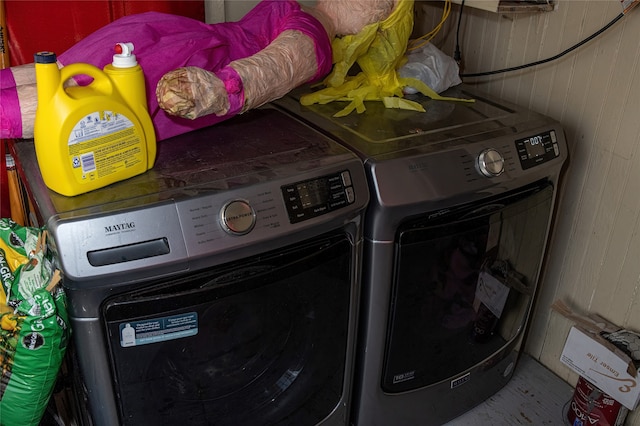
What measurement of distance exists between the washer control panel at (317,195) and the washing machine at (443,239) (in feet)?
0.23

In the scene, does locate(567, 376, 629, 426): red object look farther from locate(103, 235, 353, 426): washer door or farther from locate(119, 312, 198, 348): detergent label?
locate(119, 312, 198, 348): detergent label

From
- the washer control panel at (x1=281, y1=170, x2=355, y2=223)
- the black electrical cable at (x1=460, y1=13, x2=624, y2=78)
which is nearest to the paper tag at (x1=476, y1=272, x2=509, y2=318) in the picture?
the washer control panel at (x1=281, y1=170, x2=355, y2=223)

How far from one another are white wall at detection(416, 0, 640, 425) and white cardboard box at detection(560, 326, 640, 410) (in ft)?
0.40

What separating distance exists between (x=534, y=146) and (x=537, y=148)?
0.01 metres

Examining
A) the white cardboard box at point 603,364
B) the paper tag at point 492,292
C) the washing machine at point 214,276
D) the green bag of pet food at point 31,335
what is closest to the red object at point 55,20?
the washing machine at point 214,276

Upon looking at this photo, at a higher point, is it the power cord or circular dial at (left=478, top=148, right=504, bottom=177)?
the power cord

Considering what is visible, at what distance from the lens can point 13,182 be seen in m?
1.38

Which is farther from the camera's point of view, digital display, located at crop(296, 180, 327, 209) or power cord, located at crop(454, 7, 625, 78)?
power cord, located at crop(454, 7, 625, 78)

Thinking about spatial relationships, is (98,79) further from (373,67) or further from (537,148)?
(537,148)

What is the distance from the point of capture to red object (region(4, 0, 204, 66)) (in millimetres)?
1419

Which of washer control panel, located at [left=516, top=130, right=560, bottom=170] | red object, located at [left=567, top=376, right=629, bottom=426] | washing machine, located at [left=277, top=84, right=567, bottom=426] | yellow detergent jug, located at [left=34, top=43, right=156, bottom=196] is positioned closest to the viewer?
yellow detergent jug, located at [left=34, top=43, right=156, bottom=196]

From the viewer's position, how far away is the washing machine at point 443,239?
128cm

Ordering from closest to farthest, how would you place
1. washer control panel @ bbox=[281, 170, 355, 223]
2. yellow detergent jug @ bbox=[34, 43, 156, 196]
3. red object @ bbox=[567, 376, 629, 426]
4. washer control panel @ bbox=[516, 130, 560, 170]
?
yellow detergent jug @ bbox=[34, 43, 156, 196], washer control panel @ bbox=[281, 170, 355, 223], washer control panel @ bbox=[516, 130, 560, 170], red object @ bbox=[567, 376, 629, 426]

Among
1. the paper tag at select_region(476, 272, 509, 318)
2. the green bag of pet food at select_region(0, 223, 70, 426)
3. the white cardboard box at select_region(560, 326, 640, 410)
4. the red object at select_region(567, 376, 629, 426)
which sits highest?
the green bag of pet food at select_region(0, 223, 70, 426)
